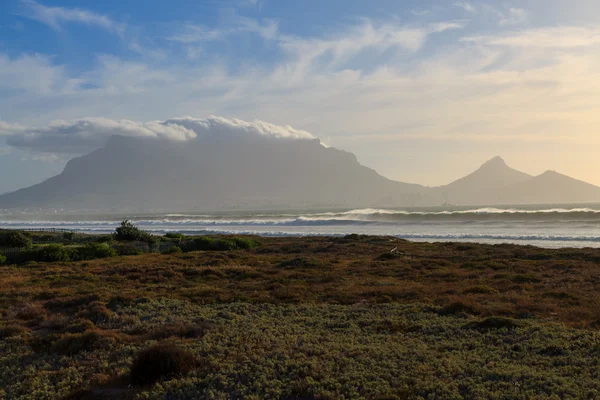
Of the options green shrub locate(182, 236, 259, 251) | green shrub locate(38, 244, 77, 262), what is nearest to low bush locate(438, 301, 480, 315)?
green shrub locate(38, 244, 77, 262)

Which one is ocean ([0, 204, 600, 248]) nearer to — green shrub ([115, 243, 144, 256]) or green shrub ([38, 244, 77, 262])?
green shrub ([115, 243, 144, 256])

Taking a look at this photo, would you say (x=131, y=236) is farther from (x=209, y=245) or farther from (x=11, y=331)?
(x=11, y=331)

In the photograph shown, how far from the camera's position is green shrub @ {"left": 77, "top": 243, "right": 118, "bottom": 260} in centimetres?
3487

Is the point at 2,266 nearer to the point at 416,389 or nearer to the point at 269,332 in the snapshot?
the point at 269,332

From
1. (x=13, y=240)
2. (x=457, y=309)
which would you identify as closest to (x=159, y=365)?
(x=457, y=309)

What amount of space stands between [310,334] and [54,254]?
1085 inches

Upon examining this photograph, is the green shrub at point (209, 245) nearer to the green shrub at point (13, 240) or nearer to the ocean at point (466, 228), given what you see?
the green shrub at point (13, 240)

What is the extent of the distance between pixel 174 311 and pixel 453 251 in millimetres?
27000

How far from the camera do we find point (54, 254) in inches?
1314

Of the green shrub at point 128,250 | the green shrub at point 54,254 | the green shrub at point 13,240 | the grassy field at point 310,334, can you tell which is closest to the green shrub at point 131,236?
the green shrub at point 128,250

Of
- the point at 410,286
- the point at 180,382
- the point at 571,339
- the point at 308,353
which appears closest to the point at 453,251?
the point at 410,286

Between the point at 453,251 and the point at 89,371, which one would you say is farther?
the point at 453,251

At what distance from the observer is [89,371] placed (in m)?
9.70

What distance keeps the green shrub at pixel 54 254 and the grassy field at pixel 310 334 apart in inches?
349
